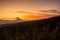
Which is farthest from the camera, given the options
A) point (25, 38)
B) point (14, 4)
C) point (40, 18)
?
point (14, 4)

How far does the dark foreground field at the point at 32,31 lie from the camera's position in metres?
1.04

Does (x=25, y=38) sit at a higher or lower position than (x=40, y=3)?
lower

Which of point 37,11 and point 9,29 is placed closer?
point 9,29

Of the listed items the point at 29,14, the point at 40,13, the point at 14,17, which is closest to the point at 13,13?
the point at 14,17

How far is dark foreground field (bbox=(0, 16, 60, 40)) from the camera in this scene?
3.41 feet

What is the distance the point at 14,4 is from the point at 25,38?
42cm

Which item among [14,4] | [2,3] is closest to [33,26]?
[14,4]

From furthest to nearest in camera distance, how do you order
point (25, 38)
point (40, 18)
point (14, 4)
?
point (14, 4) < point (40, 18) < point (25, 38)

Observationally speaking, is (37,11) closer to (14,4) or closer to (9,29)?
(14,4)

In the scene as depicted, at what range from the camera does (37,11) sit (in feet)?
4.08

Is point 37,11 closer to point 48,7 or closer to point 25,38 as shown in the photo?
point 48,7

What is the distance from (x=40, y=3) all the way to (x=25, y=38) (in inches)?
16.8

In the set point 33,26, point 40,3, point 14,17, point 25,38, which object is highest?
point 40,3

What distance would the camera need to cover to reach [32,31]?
1.05 m
